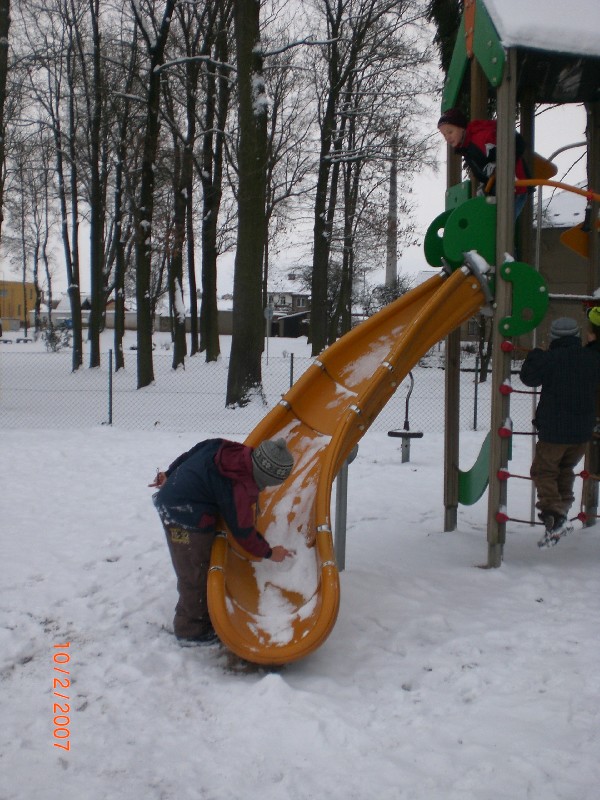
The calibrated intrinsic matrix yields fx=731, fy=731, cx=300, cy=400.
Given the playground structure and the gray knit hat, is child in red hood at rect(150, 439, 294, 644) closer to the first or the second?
the gray knit hat

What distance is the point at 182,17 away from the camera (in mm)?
18953

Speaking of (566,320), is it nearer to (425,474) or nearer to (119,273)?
(425,474)

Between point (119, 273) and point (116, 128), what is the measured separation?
455 cm

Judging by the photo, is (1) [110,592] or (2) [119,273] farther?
(2) [119,273]

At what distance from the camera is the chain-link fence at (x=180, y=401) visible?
12117 millimetres

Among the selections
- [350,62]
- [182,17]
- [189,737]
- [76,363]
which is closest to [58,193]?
[76,363]

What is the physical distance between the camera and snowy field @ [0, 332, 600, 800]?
9.14 feet

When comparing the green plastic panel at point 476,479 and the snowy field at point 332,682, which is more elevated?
the green plastic panel at point 476,479

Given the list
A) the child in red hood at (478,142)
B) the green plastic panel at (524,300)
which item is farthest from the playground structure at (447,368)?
the child in red hood at (478,142)

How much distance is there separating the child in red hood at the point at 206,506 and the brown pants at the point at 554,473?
2339 mm

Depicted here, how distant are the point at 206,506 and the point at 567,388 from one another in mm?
2817

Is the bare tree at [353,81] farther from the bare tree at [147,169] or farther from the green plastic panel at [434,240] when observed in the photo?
the green plastic panel at [434,240]

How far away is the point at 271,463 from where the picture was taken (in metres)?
3.80
